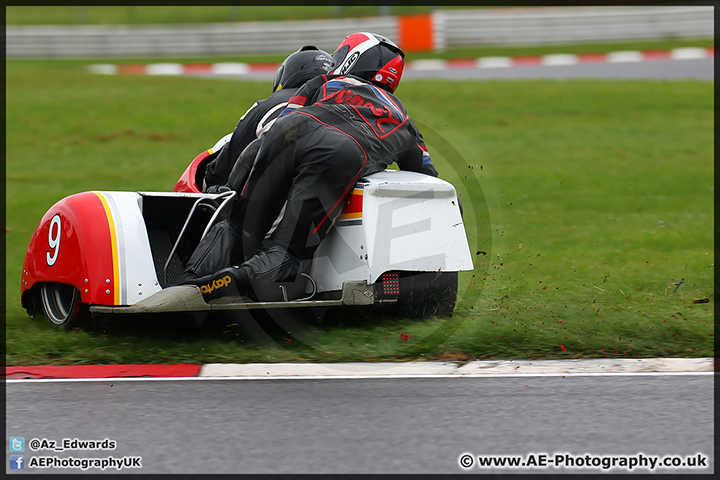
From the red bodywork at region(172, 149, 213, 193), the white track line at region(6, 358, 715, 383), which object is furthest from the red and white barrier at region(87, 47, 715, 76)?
the white track line at region(6, 358, 715, 383)

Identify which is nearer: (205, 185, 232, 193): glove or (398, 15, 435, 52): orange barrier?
(205, 185, 232, 193): glove

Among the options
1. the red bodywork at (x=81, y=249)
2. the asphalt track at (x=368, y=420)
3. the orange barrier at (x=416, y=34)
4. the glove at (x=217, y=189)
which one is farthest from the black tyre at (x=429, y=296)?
the orange barrier at (x=416, y=34)

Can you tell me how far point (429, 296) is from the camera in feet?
20.7

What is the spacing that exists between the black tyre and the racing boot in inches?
38.2

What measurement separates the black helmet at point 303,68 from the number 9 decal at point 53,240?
1.90 metres

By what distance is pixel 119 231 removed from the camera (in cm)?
573

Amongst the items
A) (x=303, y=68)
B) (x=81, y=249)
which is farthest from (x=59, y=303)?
(x=303, y=68)

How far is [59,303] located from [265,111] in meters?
1.81

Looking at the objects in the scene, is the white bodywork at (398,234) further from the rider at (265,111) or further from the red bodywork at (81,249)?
the red bodywork at (81,249)

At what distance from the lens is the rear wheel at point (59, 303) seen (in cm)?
612

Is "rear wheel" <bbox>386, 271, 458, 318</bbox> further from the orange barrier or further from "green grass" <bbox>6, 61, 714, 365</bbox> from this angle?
the orange barrier

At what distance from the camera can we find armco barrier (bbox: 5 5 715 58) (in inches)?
1068

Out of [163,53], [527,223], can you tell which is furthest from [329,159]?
[163,53]
